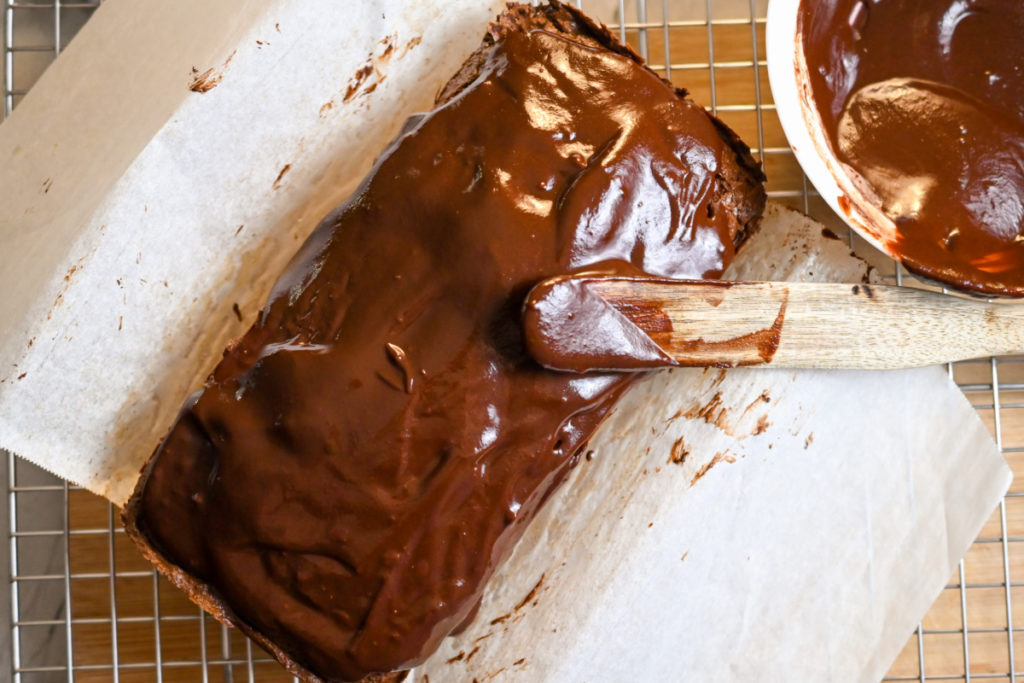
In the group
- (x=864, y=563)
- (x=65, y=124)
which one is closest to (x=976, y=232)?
(x=864, y=563)

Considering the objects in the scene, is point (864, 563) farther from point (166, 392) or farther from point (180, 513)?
point (166, 392)

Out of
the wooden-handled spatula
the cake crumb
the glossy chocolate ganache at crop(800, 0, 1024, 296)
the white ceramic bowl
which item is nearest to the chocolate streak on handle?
the wooden-handled spatula

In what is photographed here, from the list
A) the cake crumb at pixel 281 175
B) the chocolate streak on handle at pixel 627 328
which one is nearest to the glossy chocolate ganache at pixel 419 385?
the chocolate streak on handle at pixel 627 328

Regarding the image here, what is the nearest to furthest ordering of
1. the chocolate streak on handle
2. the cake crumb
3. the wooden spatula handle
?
the chocolate streak on handle → the wooden spatula handle → the cake crumb

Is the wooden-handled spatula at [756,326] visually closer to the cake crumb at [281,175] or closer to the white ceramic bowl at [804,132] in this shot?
the white ceramic bowl at [804,132]

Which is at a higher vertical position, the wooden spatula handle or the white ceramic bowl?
the white ceramic bowl

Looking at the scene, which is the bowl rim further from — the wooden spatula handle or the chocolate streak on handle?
the chocolate streak on handle

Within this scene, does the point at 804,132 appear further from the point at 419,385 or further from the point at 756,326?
the point at 419,385
